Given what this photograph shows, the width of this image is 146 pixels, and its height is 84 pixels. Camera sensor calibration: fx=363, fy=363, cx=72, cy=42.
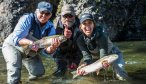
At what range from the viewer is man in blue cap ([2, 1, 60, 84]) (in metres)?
7.32

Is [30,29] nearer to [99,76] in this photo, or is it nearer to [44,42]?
[44,42]

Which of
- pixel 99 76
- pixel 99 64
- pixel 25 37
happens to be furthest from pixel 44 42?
pixel 99 76

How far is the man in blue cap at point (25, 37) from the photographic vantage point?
7.32m

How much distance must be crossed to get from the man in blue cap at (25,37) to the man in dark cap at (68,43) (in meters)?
0.33

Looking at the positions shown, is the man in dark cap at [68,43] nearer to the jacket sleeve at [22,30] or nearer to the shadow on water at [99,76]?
the shadow on water at [99,76]

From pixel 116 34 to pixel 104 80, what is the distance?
7965 mm

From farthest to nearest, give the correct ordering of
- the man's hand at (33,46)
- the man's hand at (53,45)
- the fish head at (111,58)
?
the man's hand at (33,46)
the man's hand at (53,45)
the fish head at (111,58)

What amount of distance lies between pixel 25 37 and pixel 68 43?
4.18 feet

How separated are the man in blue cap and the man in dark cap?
33 cm

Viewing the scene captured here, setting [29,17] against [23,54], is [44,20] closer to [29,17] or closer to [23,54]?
[29,17]

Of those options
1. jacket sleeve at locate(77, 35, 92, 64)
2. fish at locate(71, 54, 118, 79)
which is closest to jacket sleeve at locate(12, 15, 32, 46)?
jacket sleeve at locate(77, 35, 92, 64)

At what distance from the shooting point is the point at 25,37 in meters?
7.42

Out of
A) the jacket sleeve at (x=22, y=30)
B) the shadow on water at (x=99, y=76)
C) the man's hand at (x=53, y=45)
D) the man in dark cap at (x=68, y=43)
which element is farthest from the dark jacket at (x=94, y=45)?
the jacket sleeve at (x=22, y=30)

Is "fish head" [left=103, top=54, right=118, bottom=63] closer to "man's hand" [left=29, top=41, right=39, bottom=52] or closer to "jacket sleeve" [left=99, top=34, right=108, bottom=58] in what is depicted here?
"jacket sleeve" [left=99, top=34, right=108, bottom=58]
